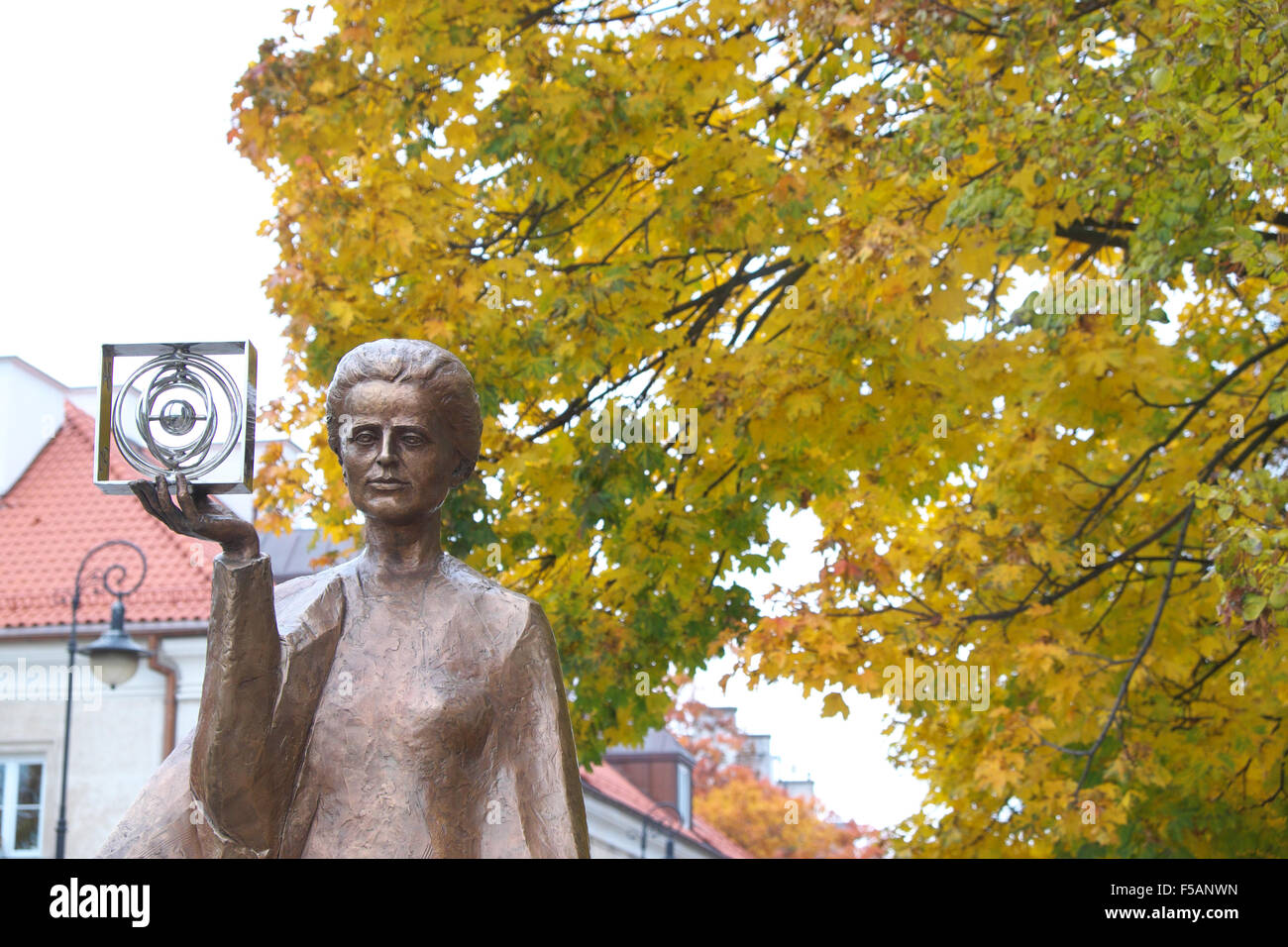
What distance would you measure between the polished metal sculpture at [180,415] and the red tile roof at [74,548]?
14668mm

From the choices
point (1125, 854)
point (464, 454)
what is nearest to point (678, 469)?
point (1125, 854)

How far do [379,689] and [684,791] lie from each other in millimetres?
30742

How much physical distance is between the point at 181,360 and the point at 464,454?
2.06 ft

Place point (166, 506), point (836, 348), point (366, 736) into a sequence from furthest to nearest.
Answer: point (836, 348)
point (366, 736)
point (166, 506)

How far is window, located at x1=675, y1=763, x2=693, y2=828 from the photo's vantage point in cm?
3247

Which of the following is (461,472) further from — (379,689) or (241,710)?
(241,710)

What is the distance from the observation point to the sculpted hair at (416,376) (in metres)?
3.25

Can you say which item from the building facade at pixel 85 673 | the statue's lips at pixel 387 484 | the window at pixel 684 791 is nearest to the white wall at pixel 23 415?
the building facade at pixel 85 673

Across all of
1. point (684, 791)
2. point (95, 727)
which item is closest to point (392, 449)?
point (95, 727)

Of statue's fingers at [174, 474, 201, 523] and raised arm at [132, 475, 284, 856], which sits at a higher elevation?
statue's fingers at [174, 474, 201, 523]

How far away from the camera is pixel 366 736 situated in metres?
3.08

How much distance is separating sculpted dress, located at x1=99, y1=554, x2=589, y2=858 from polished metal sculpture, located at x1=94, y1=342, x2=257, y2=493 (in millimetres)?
191

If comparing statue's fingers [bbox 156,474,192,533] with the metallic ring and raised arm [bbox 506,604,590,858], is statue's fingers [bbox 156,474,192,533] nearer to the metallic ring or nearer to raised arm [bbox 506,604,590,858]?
the metallic ring

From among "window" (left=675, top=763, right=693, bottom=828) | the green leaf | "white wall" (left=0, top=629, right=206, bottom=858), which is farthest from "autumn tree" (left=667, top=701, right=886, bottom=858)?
the green leaf
